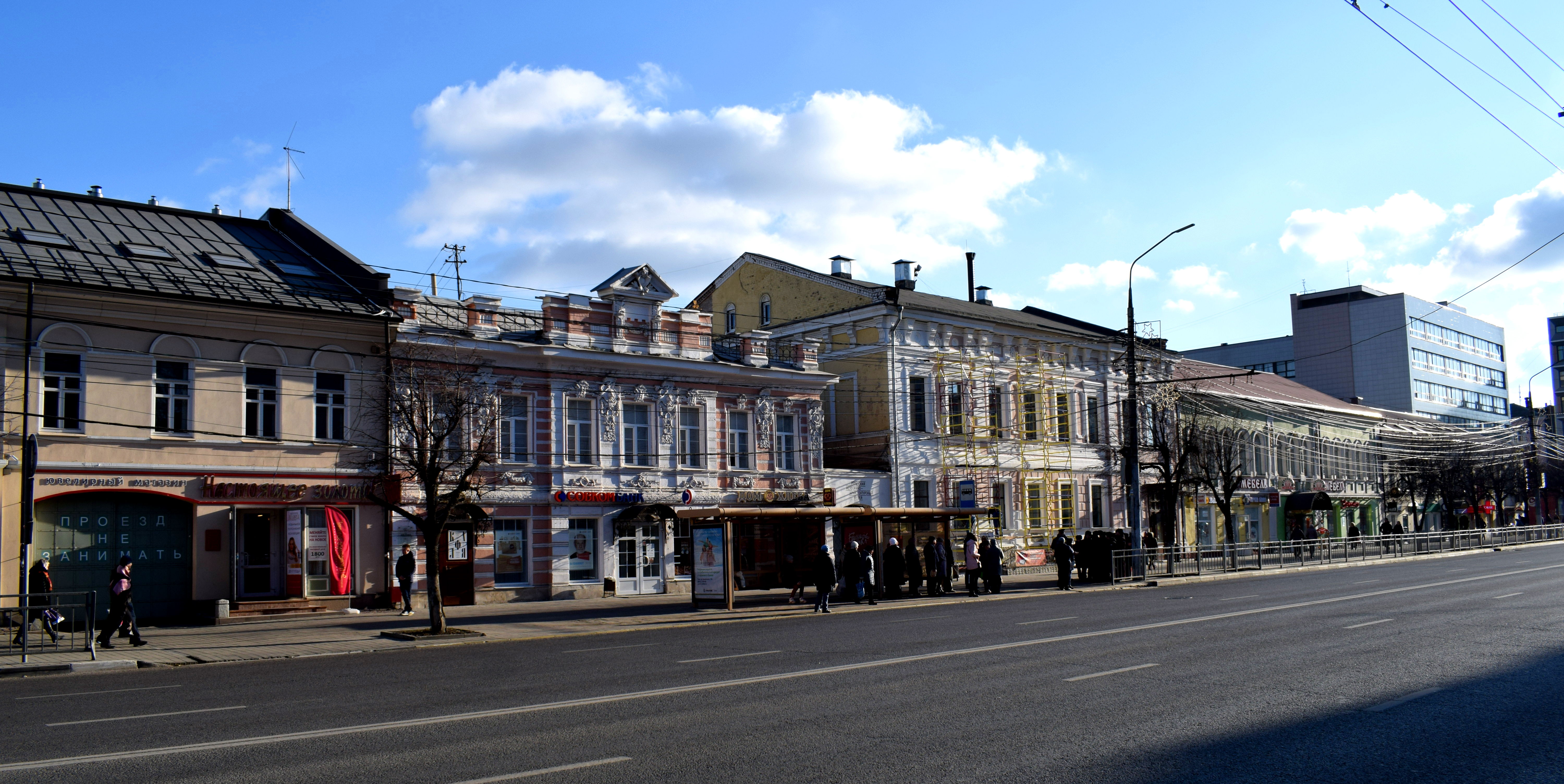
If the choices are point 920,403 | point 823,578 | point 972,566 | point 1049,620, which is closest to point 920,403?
point 920,403

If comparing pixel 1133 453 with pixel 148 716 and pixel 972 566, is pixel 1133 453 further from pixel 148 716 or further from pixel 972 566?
pixel 148 716

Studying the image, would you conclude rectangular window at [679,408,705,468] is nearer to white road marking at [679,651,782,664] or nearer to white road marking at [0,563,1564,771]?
white road marking at [0,563,1564,771]

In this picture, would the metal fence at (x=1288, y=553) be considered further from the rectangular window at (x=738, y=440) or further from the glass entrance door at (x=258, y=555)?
the glass entrance door at (x=258, y=555)

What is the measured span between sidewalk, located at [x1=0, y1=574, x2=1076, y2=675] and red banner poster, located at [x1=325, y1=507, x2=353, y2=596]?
0.89m

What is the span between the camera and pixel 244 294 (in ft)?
87.7

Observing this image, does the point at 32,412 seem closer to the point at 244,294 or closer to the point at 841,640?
the point at 244,294

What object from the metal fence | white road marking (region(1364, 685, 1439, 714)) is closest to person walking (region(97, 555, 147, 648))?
white road marking (region(1364, 685, 1439, 714))

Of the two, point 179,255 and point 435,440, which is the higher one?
point 179,255

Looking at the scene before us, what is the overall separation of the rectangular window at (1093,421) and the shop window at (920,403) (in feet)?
34.3

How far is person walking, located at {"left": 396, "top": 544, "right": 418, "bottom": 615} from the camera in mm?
27109

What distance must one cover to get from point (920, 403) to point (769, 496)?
342 inches

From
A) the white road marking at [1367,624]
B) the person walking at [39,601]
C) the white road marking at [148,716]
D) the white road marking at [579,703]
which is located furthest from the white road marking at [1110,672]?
the person walking at [39,601]

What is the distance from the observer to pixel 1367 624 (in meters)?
18.1

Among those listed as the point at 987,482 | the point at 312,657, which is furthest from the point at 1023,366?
the point at 312,657
